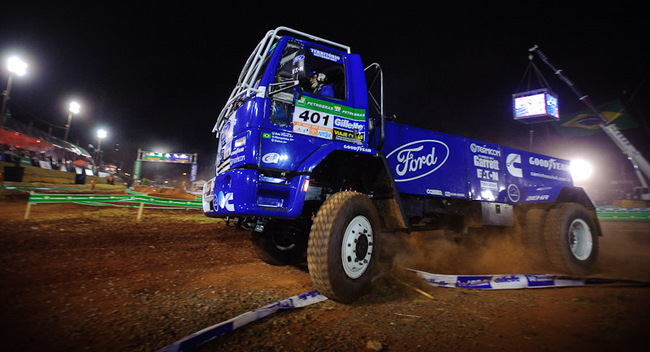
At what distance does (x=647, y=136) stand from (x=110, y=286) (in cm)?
3733

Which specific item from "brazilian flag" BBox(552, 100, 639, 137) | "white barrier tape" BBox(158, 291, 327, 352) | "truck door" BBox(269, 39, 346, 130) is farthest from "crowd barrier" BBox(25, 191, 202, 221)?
"brazilian flag" BBox(552, 100, 639, 137)

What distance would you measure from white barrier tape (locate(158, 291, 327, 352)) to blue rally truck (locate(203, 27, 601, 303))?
28 centimetres

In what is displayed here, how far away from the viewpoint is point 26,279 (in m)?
3.31

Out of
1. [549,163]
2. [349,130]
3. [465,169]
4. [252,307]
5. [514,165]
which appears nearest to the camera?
[252,307]

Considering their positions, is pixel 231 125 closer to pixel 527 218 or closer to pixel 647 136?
pixel 527 218

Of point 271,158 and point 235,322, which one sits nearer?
point 235,322

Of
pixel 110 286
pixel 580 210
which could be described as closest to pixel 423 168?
pixel 580 210

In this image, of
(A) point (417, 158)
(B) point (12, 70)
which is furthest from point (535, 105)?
(B) point (12, 70)

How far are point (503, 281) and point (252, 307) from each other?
11.6 ft

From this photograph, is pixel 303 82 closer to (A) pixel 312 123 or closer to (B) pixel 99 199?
(A) pixel 312 123

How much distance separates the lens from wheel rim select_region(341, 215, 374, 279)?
3.15m

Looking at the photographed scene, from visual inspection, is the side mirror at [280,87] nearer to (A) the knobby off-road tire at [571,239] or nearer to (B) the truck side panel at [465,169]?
(B) the truck side panel at [465,169]

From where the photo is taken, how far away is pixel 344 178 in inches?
161

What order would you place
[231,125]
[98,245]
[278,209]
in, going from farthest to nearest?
[98,245], [231,125], [278,209]
